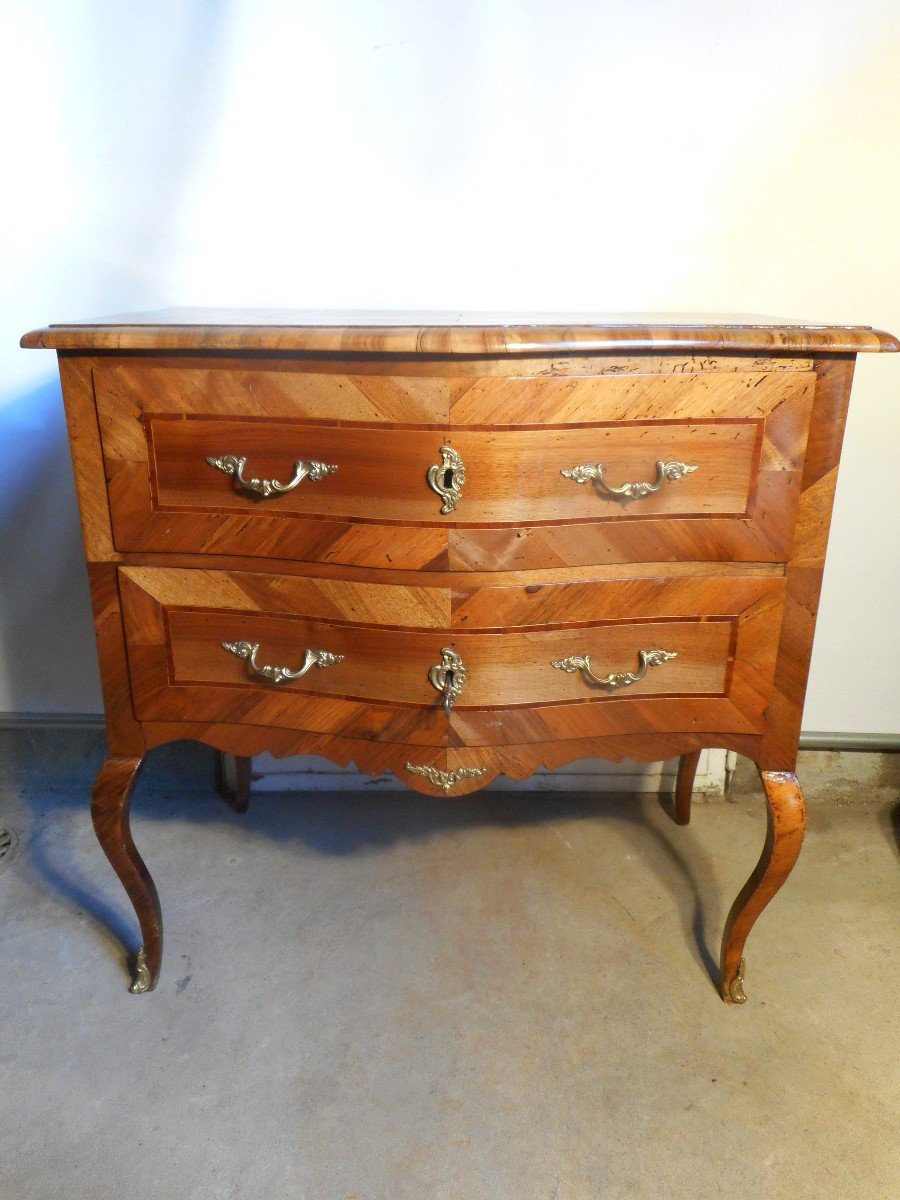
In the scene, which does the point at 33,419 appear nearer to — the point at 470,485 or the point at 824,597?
the point at 470,485

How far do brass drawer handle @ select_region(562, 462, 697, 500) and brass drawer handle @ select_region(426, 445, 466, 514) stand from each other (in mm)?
123

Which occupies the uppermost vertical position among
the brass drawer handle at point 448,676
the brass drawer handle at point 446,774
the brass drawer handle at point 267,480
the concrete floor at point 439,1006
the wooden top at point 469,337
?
the wooden top at point 469,337

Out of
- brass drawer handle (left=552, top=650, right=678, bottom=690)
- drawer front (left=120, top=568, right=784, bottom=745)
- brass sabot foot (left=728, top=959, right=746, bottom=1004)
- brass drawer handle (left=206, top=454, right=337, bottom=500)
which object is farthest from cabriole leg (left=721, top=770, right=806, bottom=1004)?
brass drawer handle (left=206, top=454, right=337, bottom=500)

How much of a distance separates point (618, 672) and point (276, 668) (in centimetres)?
45

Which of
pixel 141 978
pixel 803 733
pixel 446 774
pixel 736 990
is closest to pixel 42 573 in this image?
pixel 141 978

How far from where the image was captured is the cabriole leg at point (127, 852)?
118 centimetres

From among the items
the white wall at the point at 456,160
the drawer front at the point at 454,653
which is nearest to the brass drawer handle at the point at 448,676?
the drawer front at the point at 454,653

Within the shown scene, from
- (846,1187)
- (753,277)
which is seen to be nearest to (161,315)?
(753,277)

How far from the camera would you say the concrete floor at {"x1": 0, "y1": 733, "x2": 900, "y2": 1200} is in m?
1.06

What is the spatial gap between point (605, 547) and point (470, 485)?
18cm

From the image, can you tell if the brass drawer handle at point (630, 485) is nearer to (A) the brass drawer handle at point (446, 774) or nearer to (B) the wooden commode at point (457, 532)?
(B) the wooden commode at point (457, 532)

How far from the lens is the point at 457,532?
100cm

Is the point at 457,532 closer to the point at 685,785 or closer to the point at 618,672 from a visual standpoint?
the point at 618,672

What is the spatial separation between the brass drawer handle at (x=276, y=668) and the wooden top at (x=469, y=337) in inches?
14.7
